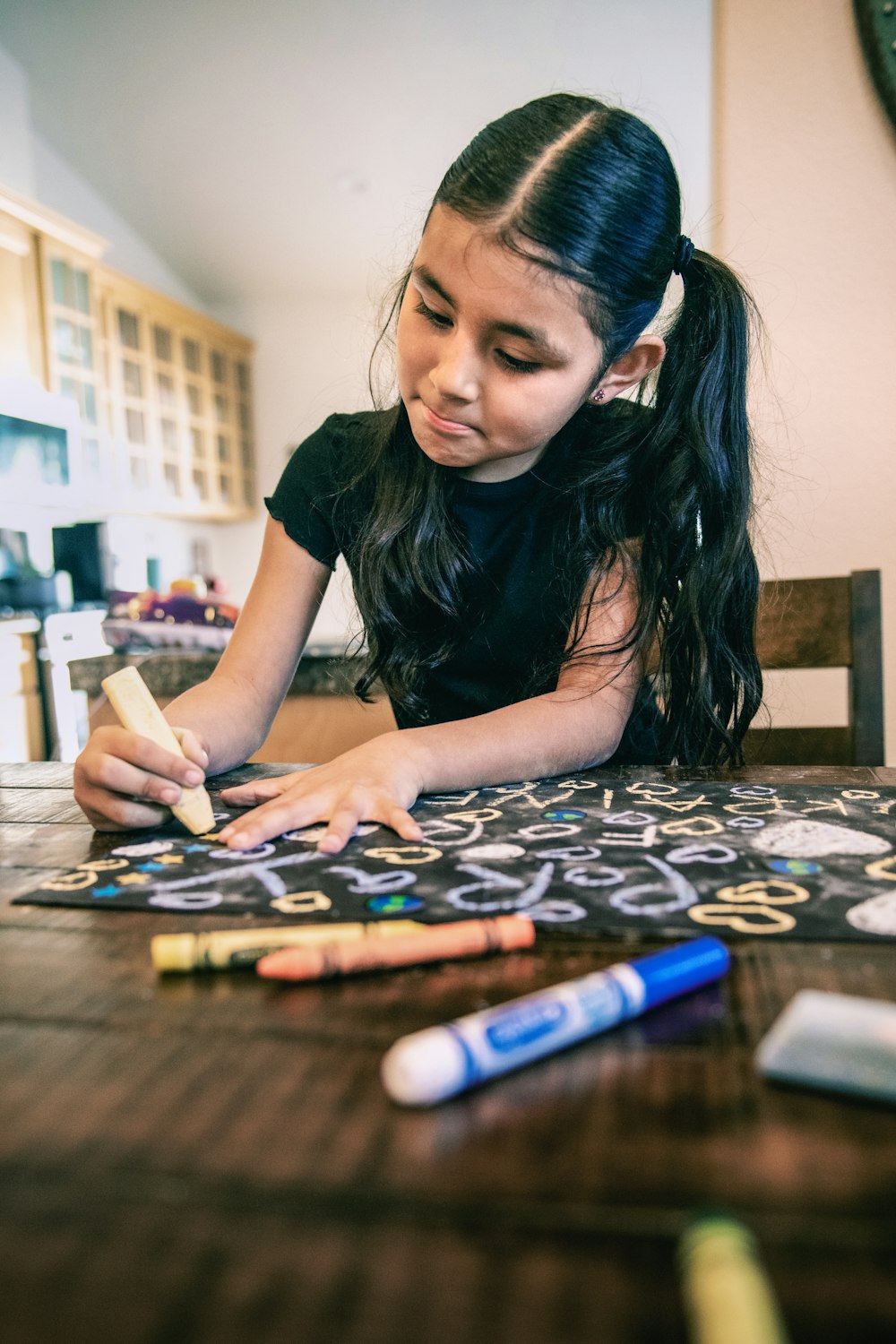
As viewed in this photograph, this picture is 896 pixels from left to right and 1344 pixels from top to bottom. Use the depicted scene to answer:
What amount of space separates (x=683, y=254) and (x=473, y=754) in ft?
1.79

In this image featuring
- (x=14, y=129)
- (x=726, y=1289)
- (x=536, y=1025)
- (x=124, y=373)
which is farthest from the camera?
(x=124, y=373)

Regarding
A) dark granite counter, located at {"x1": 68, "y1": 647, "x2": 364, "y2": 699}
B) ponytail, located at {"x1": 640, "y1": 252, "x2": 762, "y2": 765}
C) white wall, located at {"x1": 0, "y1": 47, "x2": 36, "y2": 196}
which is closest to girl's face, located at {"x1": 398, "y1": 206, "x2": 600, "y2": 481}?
ponytail, located at {"x1": 640, "y1": 252, "x2": 762, "y2": 765}

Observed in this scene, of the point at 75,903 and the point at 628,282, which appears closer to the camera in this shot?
the point at 75,903

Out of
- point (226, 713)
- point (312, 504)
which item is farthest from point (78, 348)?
point (226, 713)

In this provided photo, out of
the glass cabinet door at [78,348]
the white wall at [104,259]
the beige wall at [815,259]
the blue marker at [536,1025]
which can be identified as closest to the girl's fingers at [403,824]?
the blue marker at [536,1025]

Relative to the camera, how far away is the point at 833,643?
1050 millimetres

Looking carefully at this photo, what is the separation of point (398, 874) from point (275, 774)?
352mm

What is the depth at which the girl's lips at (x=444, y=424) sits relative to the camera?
0.79 metres

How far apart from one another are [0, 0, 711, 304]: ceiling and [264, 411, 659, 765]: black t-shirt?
181 cm

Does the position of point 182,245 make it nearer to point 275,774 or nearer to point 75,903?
point 275,774

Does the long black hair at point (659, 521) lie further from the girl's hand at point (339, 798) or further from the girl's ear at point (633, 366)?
the girl's hand at point (339, 798)

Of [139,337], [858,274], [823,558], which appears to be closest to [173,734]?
[823,558]

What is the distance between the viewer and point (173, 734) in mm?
658

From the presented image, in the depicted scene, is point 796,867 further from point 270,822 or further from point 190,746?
point 190,746
